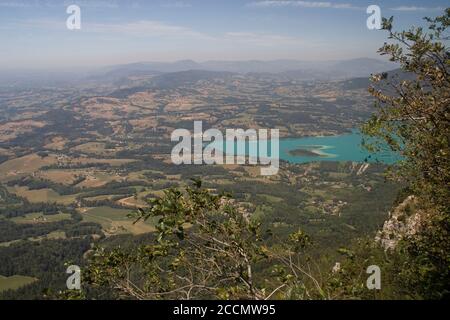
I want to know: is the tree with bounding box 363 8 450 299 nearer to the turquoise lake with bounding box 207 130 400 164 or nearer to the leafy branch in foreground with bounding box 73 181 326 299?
the leafy branch in foreground with bounding box 73 181 326 299

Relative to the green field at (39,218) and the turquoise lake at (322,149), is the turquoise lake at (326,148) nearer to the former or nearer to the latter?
the turquoise lake at (322,149)

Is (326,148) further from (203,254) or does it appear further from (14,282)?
(203,254)

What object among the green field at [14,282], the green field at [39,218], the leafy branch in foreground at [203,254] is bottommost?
the green field at [14,282]

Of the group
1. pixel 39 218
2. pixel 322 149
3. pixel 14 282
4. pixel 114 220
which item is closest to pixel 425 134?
pixel 14 282

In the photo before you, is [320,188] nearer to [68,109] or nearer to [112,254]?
[112,254]

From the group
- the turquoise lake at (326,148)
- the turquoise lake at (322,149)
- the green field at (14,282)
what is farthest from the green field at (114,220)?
the turquoise lake at (326,148)

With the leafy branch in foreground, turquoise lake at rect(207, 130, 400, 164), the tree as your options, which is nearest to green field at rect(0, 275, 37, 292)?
the leafy branch in foreground
